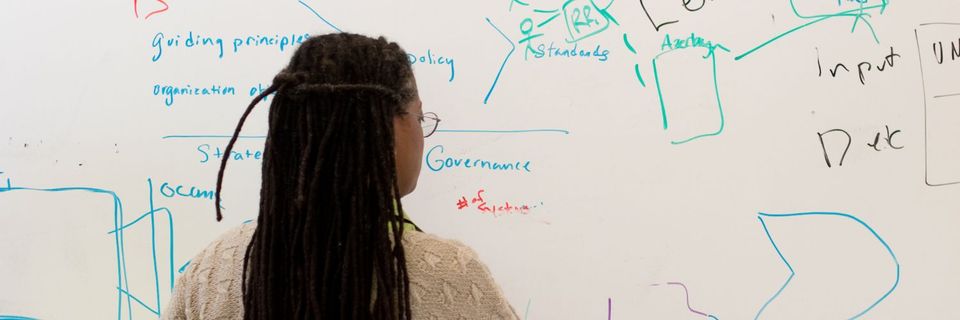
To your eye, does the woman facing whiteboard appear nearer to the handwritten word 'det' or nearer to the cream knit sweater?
the cream knit sweater

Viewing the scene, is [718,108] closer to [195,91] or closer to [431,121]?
[431,121]

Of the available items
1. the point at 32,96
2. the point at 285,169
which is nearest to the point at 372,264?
the point at 285,169

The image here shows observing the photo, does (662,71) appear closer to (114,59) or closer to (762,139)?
(762,139)

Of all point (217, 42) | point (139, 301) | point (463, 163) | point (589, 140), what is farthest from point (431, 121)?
point (139, 301)

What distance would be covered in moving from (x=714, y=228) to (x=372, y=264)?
57 cm

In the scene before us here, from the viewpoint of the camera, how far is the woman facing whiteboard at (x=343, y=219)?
70 centimetres

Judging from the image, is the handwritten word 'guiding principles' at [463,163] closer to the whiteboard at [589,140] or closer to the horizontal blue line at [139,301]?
the whiteboard at [589,140]

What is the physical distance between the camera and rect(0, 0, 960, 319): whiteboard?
1028 millimetres

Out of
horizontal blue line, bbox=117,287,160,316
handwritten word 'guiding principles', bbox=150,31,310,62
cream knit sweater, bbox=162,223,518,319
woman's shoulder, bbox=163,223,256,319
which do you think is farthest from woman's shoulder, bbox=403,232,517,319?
horizontal blue line, bbox=117,287,160,316

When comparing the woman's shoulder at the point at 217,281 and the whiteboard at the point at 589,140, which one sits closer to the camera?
the woman's shoulder at the point at 217,281

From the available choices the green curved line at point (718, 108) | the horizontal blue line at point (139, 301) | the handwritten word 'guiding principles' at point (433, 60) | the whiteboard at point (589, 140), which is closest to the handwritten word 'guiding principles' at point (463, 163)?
the whiteboard at point (589, 140)

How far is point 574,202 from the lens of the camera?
1077 millimetres

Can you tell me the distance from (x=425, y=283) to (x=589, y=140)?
1.43 ft

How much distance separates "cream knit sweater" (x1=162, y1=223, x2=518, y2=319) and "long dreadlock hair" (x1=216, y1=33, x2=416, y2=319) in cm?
2
